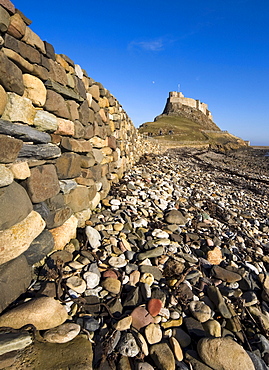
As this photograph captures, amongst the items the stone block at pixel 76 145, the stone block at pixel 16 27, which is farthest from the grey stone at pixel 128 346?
the stone block at pixel 16 27

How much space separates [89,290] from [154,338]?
89cm

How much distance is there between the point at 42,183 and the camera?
290 cm

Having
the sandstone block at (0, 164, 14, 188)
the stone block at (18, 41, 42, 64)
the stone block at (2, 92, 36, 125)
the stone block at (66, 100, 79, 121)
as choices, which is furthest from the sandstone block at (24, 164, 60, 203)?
the stone block at (18, 41, 42, 64)

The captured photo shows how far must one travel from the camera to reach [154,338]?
7.23 ft

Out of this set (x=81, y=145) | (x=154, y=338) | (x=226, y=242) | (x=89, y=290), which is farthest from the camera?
(x=226, y=242)

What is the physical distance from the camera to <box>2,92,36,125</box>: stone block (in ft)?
7.90

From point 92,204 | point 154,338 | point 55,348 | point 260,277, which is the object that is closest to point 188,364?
point 154,338

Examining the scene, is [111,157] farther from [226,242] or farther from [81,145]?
[226,242]

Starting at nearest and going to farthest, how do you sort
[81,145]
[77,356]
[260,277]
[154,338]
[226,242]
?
[77,356] < [154,338] < [260,277] < [81,145] < [226,242]

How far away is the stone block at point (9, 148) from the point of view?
226 cm

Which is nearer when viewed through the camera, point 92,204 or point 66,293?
point 66,293

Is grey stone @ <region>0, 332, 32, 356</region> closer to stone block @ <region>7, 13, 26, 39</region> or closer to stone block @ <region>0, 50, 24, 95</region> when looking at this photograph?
stone block @ <region>0, 50, 24, 95</region>

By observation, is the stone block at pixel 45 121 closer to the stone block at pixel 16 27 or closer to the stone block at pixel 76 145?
the stone block at pixel 76 145

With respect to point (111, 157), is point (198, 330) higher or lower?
lower
